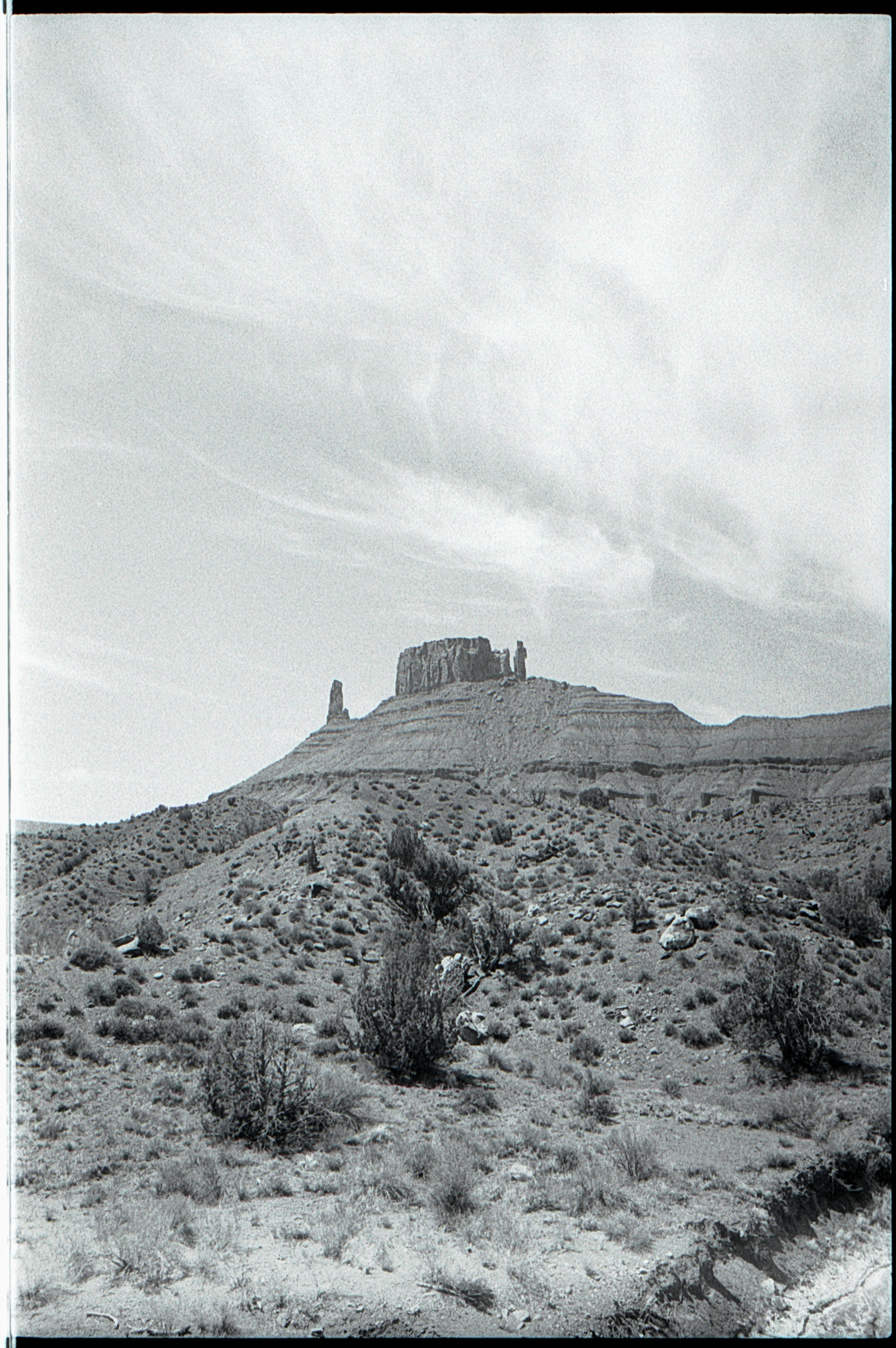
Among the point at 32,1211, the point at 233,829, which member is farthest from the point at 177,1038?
the point at 233,829

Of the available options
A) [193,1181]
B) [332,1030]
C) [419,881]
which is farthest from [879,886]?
[193,1181]

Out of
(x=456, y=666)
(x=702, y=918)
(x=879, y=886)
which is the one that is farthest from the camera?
(x=456, y=666)

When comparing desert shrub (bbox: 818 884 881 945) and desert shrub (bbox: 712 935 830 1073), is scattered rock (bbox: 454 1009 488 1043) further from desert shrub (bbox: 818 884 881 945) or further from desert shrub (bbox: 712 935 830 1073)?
desert shrub (bbox: 818 884 881 945)

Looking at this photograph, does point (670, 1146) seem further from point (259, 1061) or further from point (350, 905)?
point (350, 905)

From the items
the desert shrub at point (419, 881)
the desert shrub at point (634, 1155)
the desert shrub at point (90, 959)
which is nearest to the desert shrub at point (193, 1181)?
the desert shrub at point (634, 1155)

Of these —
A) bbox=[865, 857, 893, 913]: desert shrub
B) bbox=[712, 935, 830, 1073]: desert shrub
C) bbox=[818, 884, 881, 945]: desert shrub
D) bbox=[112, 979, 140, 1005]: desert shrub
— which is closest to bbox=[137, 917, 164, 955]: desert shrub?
bbox=[112, 979, 140, 1005]: desert shrub

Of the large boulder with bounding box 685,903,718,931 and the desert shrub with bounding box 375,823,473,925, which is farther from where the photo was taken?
the desert shrub with bounding box 375,823,473,925

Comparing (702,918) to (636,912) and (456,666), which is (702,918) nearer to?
(636,912)
